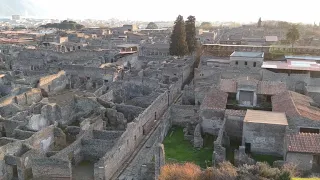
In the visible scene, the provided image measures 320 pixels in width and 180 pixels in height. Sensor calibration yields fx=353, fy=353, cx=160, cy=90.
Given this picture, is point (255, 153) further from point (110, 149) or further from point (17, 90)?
point (17, 90)

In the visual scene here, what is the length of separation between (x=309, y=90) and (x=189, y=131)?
11283 mm

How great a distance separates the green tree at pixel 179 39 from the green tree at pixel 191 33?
224 cm

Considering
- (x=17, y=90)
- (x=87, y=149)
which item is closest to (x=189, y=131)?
(x=87, y=149)

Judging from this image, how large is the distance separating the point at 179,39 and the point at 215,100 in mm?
22942

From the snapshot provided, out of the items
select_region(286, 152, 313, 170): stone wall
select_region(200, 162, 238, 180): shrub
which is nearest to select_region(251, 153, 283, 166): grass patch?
select_region(286, 152, 313, 170): stone wall

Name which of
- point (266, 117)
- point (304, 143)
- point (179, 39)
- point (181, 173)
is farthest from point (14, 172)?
point (179, 39)

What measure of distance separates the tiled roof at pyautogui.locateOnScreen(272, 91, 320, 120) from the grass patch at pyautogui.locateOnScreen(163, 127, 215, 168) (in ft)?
17.4

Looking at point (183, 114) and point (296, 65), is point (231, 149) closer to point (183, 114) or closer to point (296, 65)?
point (183, 114)

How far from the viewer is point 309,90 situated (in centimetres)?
2928

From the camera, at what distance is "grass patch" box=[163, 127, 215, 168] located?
847 inches

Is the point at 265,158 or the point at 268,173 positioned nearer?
the point at 268,173

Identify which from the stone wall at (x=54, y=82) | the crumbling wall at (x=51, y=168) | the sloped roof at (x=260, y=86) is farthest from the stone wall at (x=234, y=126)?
the stone wall at (x=54, y=82)

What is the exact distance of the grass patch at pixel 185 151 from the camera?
21.5m

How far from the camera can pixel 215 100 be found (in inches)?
1038
